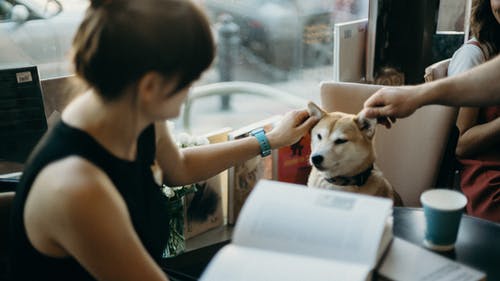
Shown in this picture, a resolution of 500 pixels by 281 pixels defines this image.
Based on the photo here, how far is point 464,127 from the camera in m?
1.90

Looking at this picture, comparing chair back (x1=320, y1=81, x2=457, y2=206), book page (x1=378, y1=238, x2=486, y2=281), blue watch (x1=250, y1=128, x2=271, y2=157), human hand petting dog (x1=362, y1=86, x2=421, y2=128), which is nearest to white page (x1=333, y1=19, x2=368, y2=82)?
chair back (x1=320, y1=81, x2=457, y2=206)

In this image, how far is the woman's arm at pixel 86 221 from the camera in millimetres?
853

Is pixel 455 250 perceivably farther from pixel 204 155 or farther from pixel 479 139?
pixel 479 139

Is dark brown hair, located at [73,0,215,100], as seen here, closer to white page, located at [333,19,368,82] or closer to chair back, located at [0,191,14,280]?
chair back, located at [0,191,14,280]

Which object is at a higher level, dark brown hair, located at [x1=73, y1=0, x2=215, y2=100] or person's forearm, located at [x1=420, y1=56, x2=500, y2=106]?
dark brown hair, located at [x1=73, y1=0, x2=215, y2=100]

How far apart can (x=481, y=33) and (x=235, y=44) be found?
1.15m

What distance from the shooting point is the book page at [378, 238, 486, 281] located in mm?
950

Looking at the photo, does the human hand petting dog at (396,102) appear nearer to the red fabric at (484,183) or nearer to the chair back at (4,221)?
the red fabric at (484,183)

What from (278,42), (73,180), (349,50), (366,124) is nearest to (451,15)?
(349,50)

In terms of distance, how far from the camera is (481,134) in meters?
1.80

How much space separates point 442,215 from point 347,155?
554 millimetres

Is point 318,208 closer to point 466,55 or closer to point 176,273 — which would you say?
point 176,273

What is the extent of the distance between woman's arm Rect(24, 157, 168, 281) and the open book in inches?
5.4

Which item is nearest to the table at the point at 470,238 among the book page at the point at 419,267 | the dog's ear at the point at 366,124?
the book page at the point at 419,267
